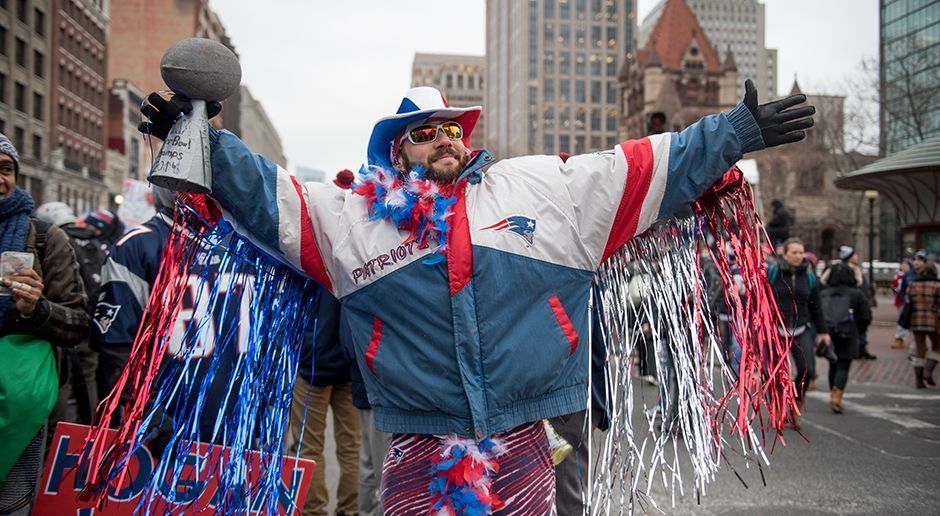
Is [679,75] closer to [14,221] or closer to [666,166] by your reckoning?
[666,166]

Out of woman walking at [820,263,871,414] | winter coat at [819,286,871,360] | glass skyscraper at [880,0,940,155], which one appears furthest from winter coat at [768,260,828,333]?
glass skyscraper at [880,0,940,155]

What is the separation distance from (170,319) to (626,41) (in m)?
138

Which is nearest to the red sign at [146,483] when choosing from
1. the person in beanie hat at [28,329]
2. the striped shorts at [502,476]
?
the person in beanie hat at [28,329]

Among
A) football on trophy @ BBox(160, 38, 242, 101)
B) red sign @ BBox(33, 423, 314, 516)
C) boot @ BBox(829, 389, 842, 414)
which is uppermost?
football on trophy @ BBox(160, 38, 242, 101)

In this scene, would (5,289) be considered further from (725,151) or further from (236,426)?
(725,151)

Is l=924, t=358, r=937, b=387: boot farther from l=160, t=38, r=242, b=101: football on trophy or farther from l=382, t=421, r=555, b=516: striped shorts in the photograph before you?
l=160, t=38, r=242, b=101: football on trophy

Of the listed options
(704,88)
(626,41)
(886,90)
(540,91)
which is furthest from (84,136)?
(626,41)

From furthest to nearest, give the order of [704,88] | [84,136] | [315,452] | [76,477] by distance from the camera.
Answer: [704,88] < [84,136] < [315,452] < [76,477]

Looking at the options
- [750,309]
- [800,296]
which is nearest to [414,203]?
[750,309]

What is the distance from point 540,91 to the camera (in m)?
126

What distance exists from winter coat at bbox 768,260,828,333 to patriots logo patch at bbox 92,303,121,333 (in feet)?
19.4

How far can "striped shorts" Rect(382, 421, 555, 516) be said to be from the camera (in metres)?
2.46

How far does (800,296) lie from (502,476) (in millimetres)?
5801

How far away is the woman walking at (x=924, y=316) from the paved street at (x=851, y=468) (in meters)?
0.63
